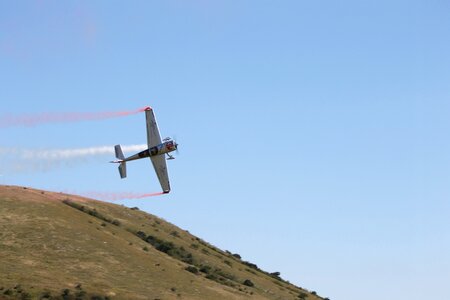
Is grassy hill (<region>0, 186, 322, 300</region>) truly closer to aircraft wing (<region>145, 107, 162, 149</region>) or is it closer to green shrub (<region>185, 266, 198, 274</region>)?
green shrub (<region>185, 266, 198, 274</region>)

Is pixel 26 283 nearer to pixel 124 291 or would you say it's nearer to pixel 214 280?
pixel 124 291

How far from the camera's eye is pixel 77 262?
318 feet

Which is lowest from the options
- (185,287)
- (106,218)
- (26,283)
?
(26,283)

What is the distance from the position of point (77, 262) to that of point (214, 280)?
29320mm

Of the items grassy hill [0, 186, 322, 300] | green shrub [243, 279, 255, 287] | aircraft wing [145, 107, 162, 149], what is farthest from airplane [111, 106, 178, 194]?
green shrub [243, 279, 255, 287]

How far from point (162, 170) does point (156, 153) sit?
2370 millimetres

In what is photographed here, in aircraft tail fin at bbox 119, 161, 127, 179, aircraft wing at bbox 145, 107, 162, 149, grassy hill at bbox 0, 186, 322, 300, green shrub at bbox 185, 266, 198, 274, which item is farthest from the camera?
green shrub at bbox 185, 266, 198, 274

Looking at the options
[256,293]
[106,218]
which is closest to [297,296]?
[256,293]

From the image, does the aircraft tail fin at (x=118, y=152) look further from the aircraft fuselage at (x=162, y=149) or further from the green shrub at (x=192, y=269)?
the green shrub at (x=192, y=269)

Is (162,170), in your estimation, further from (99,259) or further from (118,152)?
(99,259)

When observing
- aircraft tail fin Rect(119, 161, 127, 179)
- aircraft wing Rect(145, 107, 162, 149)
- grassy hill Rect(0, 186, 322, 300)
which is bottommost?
grassy hill Rect(0, 186, 322, 300)

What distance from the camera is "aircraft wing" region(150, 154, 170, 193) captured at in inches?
3551

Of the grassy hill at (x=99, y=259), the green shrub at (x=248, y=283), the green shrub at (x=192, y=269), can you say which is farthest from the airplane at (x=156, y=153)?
the green shrub at (x=248, y=283)

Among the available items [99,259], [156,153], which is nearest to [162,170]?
[156,153]
